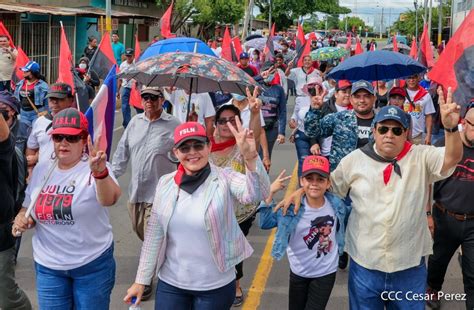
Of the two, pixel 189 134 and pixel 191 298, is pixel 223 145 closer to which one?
pixel 189 134

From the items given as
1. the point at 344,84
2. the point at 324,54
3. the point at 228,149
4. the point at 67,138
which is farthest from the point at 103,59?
the point at 324,54

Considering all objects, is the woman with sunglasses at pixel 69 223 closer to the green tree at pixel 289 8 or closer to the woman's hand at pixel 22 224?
the woman's hand at pixel 22 224

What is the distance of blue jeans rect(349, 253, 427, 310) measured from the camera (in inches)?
148

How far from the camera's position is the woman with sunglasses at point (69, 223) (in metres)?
3.69

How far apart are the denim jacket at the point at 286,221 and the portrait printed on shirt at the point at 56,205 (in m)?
1.23

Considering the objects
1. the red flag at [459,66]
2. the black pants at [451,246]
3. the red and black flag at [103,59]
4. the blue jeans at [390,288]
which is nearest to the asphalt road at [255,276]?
the black pants at [451,246]

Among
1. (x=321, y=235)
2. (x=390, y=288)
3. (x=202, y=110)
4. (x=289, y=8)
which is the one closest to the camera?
(x=390, y=288)

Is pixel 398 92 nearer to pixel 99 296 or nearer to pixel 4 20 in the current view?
pixel 99 296

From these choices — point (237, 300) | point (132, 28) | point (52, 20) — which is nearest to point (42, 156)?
point (237, 300)

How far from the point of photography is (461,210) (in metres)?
4.47

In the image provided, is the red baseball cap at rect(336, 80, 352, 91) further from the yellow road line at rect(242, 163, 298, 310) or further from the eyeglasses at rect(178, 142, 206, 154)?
the eyeglasses at rect(178, 142, 206, 154)

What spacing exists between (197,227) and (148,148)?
6.29ft

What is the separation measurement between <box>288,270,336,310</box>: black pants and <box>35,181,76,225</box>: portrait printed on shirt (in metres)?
1.58

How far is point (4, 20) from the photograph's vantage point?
1875 cm
